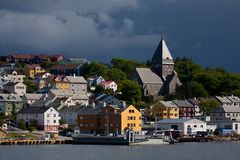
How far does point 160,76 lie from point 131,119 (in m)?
32.4

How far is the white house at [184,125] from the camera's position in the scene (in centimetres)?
7393

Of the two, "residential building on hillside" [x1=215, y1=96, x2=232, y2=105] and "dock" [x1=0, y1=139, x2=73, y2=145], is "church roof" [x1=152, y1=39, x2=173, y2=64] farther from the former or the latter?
"dock" [x1=0, y1=139, x2=73, y2=145]

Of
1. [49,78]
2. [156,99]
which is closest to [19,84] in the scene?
[49,78]

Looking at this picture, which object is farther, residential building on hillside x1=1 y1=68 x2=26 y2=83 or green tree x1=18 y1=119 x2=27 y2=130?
residential building on hillside x1=1 y1=68 x2=26 y2=83

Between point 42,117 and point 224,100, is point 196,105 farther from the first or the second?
point 42,117

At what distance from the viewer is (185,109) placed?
8644 centimetres

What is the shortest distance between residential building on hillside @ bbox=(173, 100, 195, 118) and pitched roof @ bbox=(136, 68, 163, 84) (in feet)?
37.5

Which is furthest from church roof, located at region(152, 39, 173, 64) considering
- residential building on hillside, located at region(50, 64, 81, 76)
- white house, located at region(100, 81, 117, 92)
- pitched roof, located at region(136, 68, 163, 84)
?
residential building on hillside, located at region(50, 64, 81, 76)

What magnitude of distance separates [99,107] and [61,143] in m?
9.04

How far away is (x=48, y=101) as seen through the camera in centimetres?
7919

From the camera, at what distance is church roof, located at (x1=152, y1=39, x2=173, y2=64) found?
102m

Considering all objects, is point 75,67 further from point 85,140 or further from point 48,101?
point 85,140

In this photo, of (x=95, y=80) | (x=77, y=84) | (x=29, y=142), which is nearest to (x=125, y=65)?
(x=95, y=80)

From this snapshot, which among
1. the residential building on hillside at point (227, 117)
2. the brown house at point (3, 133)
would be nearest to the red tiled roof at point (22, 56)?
the residential building on hillside at point (227, 117)
